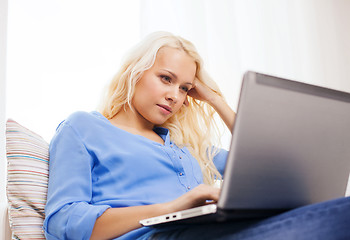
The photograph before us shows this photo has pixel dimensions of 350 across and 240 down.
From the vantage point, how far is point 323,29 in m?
2.50

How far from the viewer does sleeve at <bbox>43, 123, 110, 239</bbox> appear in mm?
838

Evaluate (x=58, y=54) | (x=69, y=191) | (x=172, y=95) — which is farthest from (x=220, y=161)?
(x=58, y=54)

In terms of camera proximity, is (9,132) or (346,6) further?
(346,6)

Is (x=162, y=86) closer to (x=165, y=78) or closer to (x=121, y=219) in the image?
(x=165, y=78)

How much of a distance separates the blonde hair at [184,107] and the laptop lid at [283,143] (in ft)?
1.99

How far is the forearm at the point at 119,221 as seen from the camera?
2.78 feet

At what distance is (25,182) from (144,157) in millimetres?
331

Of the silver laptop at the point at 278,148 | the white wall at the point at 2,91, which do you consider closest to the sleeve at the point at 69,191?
the silver laptop at the point at 278,148

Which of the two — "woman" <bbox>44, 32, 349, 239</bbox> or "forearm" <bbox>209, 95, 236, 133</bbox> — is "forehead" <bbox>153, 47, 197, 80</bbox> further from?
"forearm" <bbox>209, 95, 236, 133</bbox>

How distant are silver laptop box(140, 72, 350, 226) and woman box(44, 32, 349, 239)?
60 millimetres

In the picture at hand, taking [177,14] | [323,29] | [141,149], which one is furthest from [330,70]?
[141,149]

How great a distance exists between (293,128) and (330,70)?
6.62ft

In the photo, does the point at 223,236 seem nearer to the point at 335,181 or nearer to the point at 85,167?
the point at 335,181

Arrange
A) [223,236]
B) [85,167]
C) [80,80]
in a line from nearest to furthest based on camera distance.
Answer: [223,236] < [85,167] < [80,80]
